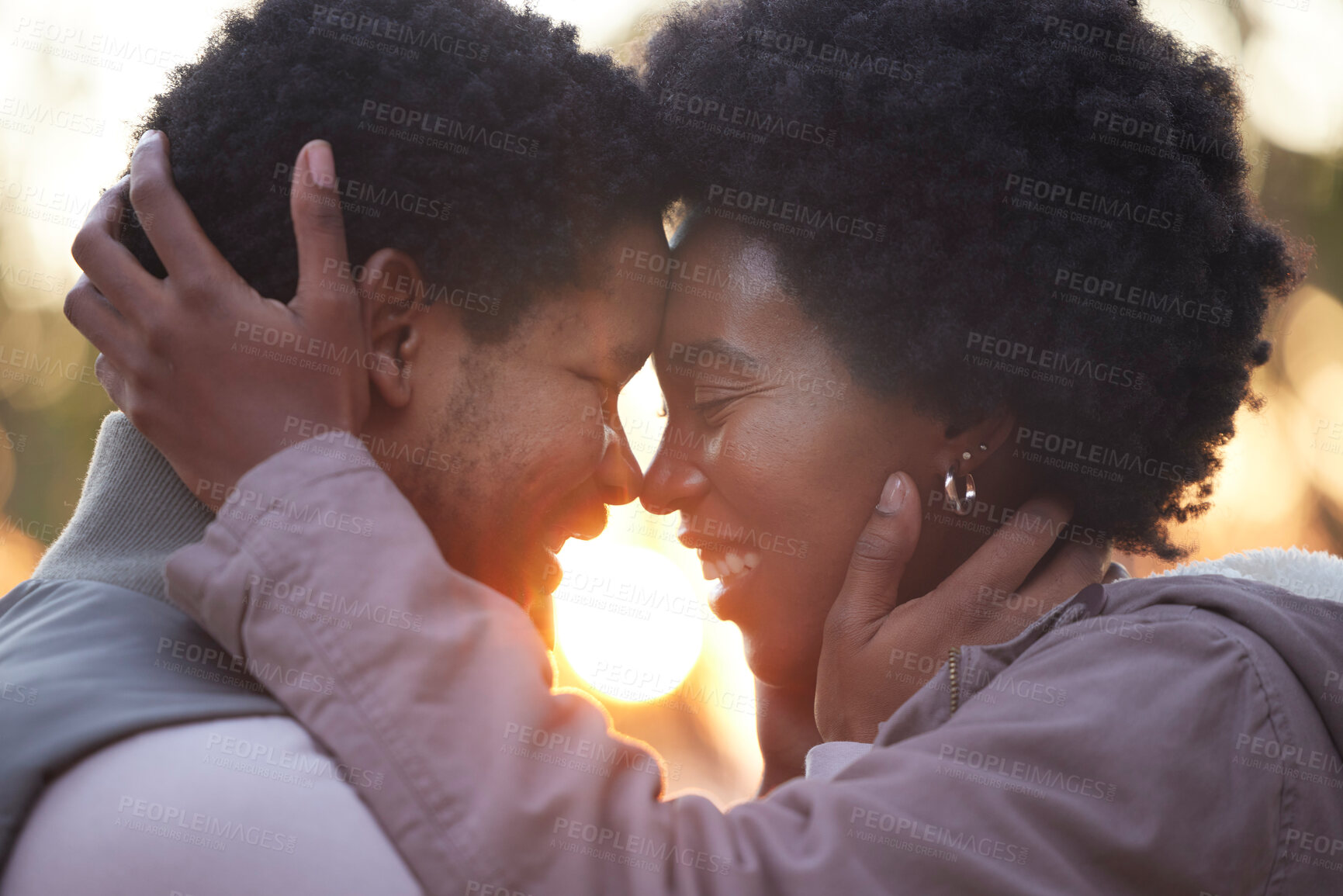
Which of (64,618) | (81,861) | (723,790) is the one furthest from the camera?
(723,790)

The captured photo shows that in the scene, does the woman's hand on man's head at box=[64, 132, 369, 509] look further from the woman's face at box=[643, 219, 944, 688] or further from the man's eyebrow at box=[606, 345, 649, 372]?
the woman's face at box=[643, 219, 944, 688]

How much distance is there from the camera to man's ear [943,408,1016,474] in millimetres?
2535

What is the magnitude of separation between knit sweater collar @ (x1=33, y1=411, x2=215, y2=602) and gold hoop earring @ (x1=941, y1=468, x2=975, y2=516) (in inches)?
64.9

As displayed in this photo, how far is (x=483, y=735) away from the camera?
146cm

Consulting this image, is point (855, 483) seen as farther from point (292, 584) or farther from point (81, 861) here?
point (81, 861)

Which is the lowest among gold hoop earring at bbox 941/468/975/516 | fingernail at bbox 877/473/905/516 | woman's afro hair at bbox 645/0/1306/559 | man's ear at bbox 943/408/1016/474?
fingernail at bbox 877/473/905/516

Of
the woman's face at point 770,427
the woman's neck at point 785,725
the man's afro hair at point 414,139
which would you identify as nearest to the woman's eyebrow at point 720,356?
the woman's face at point 770,427

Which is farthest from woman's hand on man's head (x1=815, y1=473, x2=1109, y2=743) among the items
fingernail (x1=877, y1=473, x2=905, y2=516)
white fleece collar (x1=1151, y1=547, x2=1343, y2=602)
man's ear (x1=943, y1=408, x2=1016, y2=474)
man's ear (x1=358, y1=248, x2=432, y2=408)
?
man's ear (x1=358, y1=248, x2=432, y2=408)

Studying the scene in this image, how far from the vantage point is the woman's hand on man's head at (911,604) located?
239 cm

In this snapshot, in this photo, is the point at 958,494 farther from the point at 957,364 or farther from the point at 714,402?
the point at 714,402

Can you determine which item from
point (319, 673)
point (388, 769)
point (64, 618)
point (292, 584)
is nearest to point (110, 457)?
point (64, 618)

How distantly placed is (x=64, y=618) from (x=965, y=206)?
2.06 meters

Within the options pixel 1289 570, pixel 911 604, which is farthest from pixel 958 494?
pixel 1289 570

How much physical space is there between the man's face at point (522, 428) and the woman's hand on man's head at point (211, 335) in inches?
10.7
